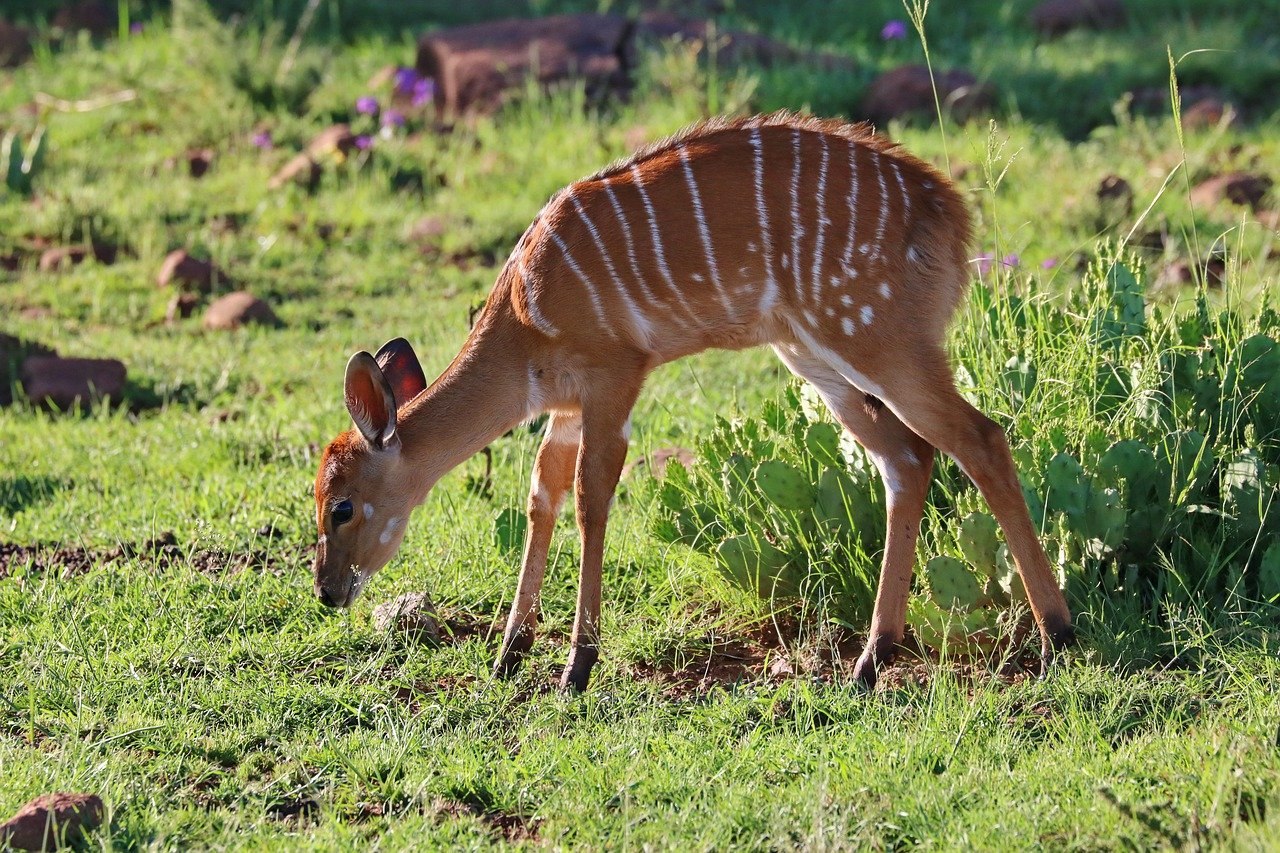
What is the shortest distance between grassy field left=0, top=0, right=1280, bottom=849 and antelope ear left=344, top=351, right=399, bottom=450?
687 millimetres

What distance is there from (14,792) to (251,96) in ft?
23.9

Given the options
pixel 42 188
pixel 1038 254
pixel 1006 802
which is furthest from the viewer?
pixel 42 188

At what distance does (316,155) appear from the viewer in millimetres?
9828

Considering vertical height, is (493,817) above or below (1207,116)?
below

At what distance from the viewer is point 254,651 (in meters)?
4.91

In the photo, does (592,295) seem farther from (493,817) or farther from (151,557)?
(151,557)

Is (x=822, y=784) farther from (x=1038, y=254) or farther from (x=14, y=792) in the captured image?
(x=1038, y=254)

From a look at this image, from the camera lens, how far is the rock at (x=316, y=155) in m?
9.62

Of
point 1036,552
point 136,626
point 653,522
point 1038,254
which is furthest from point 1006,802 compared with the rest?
point 1038,254

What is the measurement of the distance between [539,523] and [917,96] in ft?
18.9

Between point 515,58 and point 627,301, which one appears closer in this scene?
point 627,301

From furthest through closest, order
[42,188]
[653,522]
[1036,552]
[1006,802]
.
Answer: [42,188]
[653,522]
[1036,552]
[1006,802]

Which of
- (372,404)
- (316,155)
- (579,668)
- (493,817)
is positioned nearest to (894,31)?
(316,155)

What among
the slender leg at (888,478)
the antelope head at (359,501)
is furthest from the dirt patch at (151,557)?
the slender leg at (888,478)
